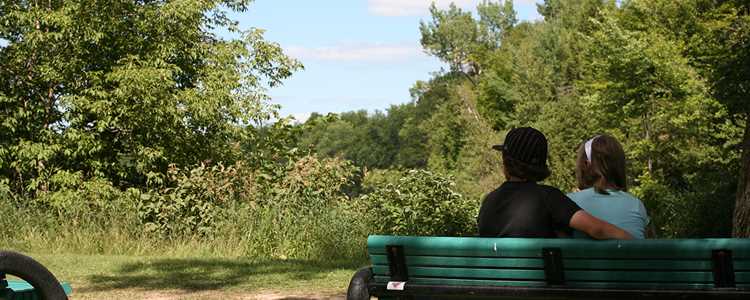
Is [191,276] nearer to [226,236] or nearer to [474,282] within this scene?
[226,236]

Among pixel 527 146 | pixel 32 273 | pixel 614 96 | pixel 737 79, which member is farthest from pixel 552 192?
pixel 614 96

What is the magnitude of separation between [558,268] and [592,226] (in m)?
0.22

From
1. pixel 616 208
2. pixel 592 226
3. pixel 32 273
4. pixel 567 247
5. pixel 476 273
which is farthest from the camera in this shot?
pixel 32 273

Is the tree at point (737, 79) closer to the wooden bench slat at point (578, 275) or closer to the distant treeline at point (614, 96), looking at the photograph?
the distant treeline at point (614, 96)

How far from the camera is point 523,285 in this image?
4441 millimetres

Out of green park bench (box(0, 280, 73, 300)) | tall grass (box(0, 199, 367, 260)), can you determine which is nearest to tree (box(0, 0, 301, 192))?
tall grass (box(0, 199, 367, 260))

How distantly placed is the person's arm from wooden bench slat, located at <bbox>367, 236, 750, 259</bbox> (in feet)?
0.50

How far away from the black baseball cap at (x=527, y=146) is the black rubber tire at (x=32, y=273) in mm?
2206

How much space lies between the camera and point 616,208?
186 inches

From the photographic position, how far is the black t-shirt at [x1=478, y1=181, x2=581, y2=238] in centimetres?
449

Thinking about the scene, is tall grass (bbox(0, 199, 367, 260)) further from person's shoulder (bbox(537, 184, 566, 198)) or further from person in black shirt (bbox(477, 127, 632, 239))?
person's shoulder (bbox(537, 184, 566, 198))

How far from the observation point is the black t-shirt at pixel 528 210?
4.49 m

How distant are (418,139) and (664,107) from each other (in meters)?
56.1

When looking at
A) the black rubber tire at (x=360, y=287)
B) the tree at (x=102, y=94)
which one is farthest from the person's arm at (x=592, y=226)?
the tree at (x=102, y=94)
